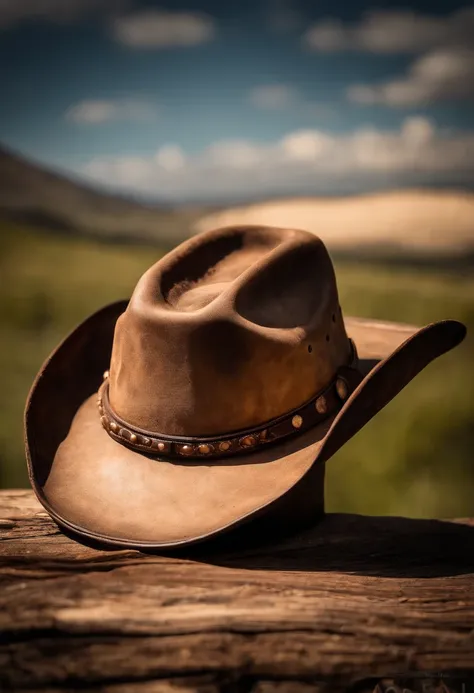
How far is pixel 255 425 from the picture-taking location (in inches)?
66.8

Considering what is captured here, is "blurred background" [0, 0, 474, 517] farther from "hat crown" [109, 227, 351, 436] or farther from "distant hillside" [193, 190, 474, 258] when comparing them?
"hat crown" [109, 227, 351, 436]

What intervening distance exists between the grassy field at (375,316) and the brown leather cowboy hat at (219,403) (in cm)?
99

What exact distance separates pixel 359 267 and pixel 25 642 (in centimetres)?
231

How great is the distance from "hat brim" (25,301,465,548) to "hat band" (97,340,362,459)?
2 cm

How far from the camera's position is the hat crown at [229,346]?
5.46 feet

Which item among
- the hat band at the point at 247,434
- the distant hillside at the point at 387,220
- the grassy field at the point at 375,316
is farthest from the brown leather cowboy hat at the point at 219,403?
the distant hillside at the point at 387,220

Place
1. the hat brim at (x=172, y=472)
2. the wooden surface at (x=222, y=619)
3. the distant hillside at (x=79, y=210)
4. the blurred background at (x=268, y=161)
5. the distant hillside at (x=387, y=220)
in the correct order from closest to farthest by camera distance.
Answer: the wooden surface at (x=222, y=619) < the hat brim at (x=172, y=472) < the blurred background at (x=268, y=161) < the distant hillside at (x=387, y=220) < the distant hillside at (x=79, y=210)

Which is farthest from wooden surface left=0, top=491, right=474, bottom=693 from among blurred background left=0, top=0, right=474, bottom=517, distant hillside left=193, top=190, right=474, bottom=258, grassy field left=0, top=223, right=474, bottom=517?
distant hillside left=193, top=190, right=474, bottom=258

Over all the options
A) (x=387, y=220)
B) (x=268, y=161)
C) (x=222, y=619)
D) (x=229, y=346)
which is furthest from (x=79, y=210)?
(x=222, y=619)

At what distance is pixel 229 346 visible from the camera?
1658 millimetres

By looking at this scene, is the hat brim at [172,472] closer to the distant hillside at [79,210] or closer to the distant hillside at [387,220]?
the distant hillside at [387,220]

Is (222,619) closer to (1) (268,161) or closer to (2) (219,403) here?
(2) (219,403)

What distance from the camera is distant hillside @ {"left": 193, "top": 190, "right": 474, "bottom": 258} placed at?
321cm

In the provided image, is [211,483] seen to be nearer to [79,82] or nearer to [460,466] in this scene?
[460,466]
